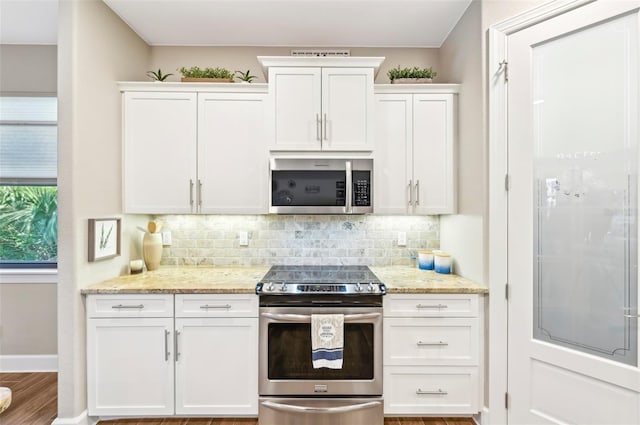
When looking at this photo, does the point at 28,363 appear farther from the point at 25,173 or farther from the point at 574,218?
the point at 574,218

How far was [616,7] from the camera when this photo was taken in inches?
66.1

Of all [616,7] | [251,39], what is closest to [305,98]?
[251,39]

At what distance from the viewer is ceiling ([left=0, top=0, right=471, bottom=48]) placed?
94.9 inches

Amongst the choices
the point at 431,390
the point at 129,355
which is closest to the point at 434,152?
the point at 431,390

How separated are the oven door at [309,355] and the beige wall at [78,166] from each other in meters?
1.19

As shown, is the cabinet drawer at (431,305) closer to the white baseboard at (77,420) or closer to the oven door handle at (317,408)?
the oven door handle at (317,408)

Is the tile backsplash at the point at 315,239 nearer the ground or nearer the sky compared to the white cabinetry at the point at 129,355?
nearer the sky

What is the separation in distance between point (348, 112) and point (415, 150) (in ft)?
2.00

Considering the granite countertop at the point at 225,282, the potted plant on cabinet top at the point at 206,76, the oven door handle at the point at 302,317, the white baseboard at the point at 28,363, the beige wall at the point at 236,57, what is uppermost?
the beige wall at the point at 236,57

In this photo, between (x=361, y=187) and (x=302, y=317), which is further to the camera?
(x=361, y=187)

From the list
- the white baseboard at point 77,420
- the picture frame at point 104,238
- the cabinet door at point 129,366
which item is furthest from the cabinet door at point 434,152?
the white baseboard at point 77,420

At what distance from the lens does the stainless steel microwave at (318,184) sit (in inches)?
101

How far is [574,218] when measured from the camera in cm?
185


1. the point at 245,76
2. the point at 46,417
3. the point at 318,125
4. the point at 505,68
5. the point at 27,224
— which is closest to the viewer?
the point at 505,68
